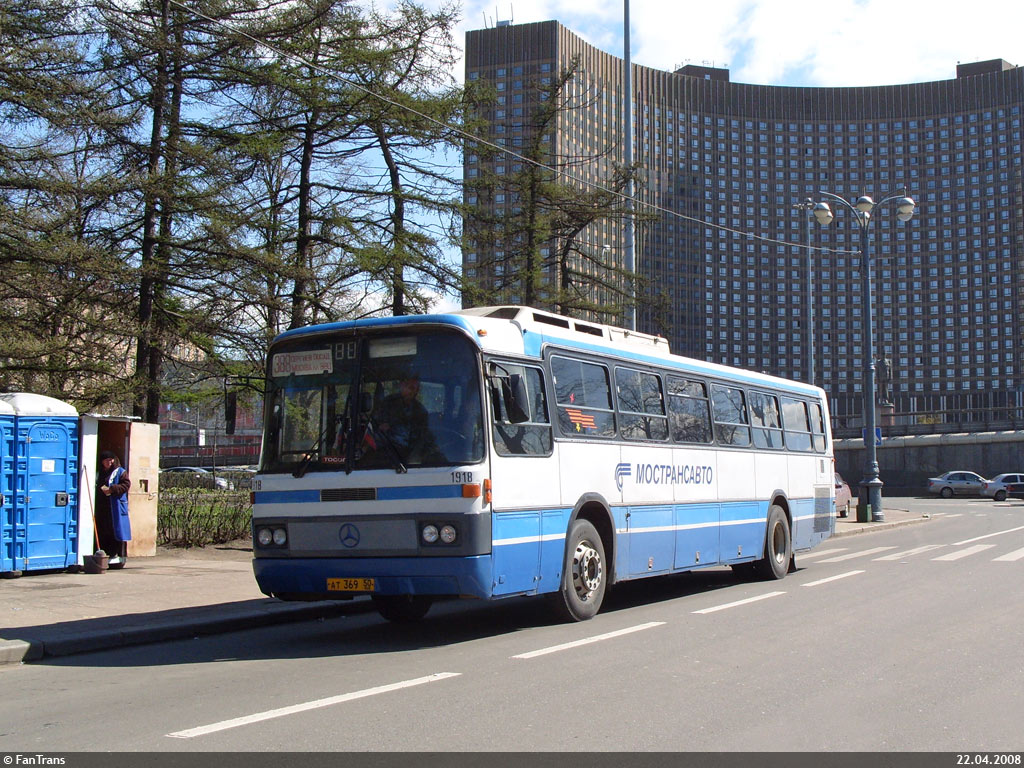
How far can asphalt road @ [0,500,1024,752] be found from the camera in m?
6.04

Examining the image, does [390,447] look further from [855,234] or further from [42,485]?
[855,234]

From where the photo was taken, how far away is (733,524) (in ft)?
48.5

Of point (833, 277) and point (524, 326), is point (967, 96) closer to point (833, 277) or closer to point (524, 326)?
point (833, 277)

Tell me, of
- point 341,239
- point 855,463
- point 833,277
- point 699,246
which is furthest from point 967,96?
point 341,239

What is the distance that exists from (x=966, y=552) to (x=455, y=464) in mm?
14597

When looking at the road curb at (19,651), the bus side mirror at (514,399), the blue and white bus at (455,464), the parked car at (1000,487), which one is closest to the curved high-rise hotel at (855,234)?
the parked car at (1000,487)

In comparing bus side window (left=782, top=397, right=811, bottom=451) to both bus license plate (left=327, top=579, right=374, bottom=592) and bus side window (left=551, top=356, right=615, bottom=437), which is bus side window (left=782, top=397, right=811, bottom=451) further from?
bus license plate (left=327, top=579, right=374, bottom=592)

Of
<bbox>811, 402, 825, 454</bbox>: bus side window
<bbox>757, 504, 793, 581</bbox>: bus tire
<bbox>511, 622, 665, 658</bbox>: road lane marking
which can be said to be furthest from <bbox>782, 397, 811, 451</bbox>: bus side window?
<bbox>511, 622, 665, 658</bbox>: road lane marking

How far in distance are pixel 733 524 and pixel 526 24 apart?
172 feet

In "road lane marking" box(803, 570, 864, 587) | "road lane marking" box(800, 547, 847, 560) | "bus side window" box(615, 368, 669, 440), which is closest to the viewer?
"bus side window" box(615, 368, 669, 440)

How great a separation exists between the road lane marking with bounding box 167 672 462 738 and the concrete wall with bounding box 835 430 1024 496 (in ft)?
202

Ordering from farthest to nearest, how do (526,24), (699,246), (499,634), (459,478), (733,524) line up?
(699,246)
(526,24)
(733,524)
(499,634)
(459,478)

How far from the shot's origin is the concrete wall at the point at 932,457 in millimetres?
65625

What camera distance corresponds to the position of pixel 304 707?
6836 millimetres
